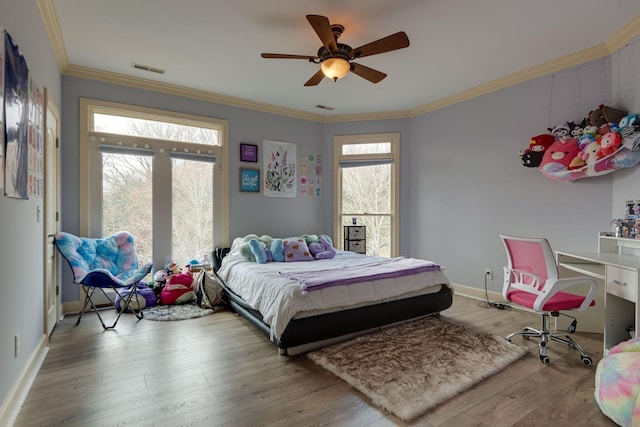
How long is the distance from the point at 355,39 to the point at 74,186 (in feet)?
11.4

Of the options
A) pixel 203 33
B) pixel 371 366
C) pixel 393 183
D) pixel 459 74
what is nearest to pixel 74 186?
pixel 203 33

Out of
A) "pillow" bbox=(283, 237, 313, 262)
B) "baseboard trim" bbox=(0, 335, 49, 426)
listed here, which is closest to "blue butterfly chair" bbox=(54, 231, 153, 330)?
"baseboard trim" bbox=(0, 335, 49, 426)

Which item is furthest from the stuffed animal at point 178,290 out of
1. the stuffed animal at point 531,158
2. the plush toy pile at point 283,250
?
the stuffed animal at point 531,158

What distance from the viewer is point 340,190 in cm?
530

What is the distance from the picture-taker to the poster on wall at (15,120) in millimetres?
1702

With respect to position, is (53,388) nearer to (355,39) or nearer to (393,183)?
(355,39)

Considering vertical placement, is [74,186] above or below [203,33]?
below

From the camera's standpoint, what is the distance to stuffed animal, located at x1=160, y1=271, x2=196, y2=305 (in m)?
3.83

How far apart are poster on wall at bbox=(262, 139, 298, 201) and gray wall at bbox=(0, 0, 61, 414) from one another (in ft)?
8.69

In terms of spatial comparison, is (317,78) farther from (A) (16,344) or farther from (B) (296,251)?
(A) (16,344)

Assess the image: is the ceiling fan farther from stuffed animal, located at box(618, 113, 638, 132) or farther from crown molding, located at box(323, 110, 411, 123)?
crown molding, located at box(323, 110, 411, 123)

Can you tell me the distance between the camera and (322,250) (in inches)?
167

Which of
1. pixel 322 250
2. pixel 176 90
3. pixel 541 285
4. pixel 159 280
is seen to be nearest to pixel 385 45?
pixel 541 285

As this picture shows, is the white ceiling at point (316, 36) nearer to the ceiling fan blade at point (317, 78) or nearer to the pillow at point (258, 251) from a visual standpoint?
the ceiling fan blade at point (317, 78)
